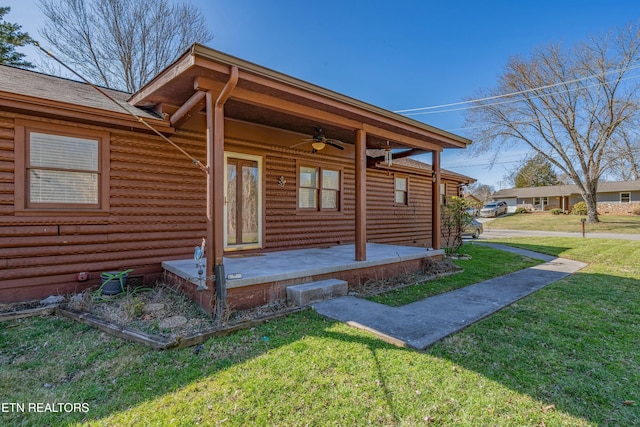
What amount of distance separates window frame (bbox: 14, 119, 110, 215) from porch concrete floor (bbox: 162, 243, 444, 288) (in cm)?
145

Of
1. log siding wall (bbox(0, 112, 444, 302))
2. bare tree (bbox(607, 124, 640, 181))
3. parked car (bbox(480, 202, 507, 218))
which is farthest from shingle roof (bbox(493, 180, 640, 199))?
log siding wall (bbox(0, 112, 444, 302))

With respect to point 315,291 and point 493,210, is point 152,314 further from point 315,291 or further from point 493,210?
point 493,210

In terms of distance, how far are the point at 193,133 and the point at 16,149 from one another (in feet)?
7.97

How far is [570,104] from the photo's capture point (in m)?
20.3

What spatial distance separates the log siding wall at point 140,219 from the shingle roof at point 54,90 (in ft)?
1.24

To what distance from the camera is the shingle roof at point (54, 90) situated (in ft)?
13.5

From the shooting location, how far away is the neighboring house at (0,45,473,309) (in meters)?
3.97

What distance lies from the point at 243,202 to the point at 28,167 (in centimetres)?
331

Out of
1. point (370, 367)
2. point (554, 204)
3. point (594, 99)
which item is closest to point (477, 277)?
point (370, 367)

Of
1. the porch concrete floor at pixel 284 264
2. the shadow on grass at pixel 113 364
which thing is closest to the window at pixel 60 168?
the porch concrete floor at pixel 284 264

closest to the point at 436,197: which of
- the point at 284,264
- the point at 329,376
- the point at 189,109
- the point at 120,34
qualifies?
the point at 284,264

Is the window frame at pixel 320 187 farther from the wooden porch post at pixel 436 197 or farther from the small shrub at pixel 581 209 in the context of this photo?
the small shrub at pixel 581 209

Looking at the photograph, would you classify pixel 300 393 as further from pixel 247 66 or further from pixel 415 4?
pixel 415 4

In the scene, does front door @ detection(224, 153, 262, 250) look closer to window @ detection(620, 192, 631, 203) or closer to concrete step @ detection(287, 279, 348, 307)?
concrete step @ detection(287, 279, 348, 307)
